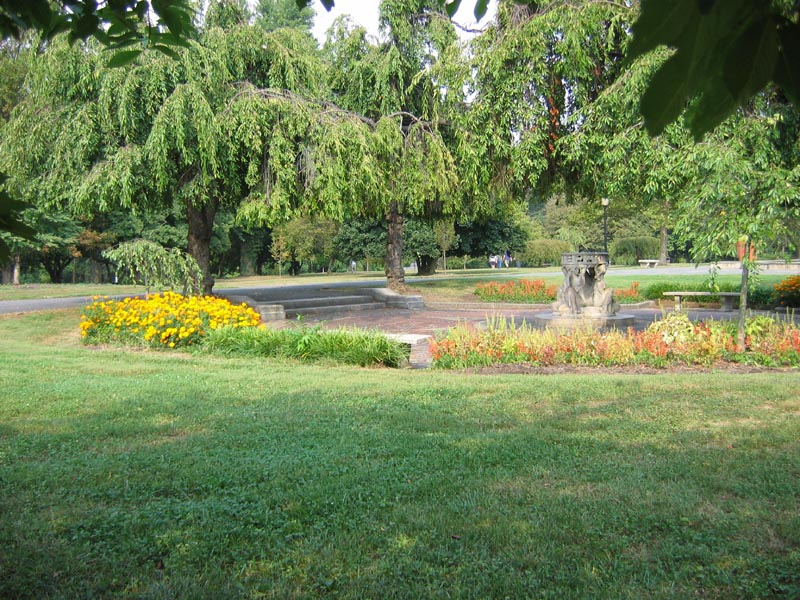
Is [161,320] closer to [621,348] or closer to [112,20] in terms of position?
[621,348]

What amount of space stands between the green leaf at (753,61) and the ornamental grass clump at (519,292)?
60.8ft

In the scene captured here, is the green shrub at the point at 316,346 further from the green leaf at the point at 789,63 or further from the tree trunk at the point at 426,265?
the tree trunk at the point at 426,265

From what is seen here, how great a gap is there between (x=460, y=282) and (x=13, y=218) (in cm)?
2370

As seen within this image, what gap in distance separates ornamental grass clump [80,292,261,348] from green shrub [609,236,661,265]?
147ft

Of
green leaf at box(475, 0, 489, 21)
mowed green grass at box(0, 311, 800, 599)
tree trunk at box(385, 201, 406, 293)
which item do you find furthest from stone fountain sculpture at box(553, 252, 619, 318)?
green leaf at box(475, 0, 489, 21)

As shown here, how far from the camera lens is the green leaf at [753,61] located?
1021 mm

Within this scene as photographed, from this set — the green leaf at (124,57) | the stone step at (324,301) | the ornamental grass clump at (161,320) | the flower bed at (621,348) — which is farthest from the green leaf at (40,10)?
the stone step at (324,301)

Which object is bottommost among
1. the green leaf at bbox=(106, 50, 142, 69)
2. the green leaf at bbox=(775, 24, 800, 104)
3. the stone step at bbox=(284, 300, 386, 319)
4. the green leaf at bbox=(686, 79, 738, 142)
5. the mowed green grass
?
the stone step at bbox=(284, 300, 386, 319)

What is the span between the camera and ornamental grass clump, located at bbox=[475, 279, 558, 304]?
1950 cm

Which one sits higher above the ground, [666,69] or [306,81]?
[306,81]

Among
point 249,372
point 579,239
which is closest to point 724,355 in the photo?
point 249,372

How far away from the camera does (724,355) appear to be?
348 inches

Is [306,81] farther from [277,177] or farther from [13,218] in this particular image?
[13,218]

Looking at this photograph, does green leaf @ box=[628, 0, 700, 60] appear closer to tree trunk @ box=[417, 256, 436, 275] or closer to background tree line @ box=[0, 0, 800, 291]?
background tree line @ box=[0, 0, 800, 291]
